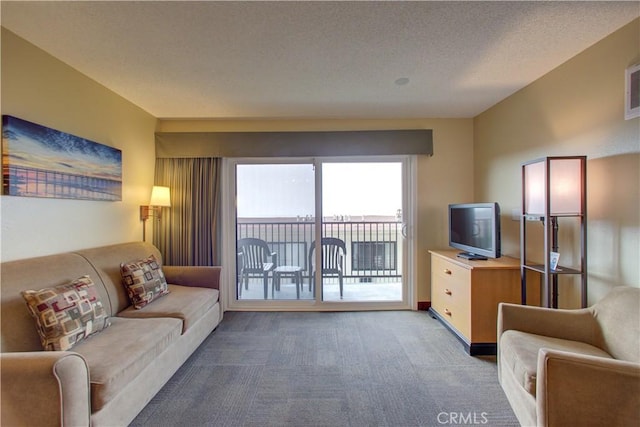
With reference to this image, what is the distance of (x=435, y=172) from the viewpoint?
3420mm

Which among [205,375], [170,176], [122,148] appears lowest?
[205,375]

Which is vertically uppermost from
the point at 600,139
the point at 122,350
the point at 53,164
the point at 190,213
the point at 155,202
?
the point at 600,139

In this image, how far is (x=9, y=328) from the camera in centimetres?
148

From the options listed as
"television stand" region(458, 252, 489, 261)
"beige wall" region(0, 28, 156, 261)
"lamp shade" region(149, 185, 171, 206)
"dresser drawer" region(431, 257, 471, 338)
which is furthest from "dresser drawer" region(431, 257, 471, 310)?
"beige wall" region(0, 28, 156, 261)

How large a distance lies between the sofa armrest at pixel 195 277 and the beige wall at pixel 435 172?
1.72 meters

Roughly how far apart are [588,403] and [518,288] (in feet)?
4.39

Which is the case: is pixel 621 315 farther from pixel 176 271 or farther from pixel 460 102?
pixel 176 271

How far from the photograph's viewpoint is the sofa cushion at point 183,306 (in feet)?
7.09

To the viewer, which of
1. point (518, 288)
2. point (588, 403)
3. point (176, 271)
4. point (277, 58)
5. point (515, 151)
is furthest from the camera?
point (176, 271)

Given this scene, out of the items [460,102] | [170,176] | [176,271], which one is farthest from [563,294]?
[170,176]

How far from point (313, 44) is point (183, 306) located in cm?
227

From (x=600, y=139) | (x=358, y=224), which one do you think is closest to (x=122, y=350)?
(x=358, y=224)

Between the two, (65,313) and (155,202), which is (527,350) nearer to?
(65,313)

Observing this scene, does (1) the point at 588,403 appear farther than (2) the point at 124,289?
No
